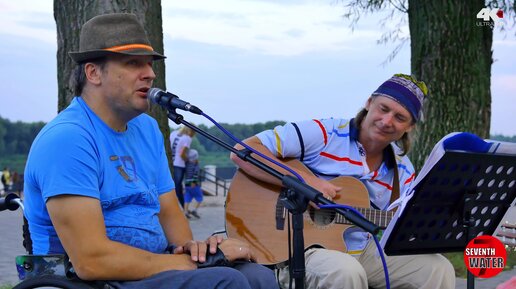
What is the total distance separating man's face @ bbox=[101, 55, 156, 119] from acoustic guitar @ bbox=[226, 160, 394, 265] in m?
1.28

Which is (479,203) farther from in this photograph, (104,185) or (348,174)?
(104,185)

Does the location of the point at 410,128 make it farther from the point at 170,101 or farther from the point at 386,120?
the point at 170,101

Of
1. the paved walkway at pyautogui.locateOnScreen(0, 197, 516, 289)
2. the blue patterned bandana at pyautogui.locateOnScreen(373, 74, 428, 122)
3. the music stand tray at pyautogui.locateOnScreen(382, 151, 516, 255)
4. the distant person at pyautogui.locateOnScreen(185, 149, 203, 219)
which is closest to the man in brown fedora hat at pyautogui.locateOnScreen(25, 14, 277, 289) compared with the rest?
the music stand tray at pyautogui.locateOnScreen(382, 151, 516, 255)

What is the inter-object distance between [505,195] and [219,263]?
125 cm

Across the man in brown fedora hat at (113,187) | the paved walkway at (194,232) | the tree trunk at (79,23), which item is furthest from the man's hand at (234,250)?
the tree trunk at (79,23)

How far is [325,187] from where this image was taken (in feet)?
13.3

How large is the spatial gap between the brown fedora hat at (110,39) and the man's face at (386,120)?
137cm

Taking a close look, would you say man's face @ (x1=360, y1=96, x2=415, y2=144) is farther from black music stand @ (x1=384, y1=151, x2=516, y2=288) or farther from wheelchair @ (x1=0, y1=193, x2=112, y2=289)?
wheelchair @ (x1=0, y1=193, x2=112, y2=289)

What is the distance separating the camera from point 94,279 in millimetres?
2838

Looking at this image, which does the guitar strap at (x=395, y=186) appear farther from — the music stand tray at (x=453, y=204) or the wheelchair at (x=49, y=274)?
the wheelchair at (x=49, y=274)

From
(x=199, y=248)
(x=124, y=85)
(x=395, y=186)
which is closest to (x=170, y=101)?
(x=124, y=85)

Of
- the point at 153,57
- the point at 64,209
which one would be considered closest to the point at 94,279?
the point at 64,209

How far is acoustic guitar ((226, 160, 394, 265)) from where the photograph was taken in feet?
13.2

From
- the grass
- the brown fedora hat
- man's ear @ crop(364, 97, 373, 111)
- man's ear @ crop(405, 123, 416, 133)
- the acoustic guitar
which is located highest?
the brown fedora hat
